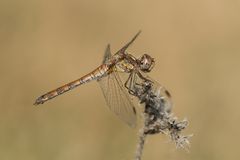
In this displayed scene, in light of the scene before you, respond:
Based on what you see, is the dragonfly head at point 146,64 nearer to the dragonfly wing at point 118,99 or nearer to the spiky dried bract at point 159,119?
the dragonfly wing at point 118,99

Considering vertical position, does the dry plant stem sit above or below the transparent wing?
below

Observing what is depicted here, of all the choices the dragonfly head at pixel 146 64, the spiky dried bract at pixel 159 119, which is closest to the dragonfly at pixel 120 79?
the dragonfly head at pixel 146 64

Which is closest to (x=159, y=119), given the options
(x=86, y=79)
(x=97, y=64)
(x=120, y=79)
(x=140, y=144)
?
(x=140, y=144)

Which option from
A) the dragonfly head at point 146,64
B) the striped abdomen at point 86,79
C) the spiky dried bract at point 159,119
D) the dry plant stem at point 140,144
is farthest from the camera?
the striped abdomen at point 86,79

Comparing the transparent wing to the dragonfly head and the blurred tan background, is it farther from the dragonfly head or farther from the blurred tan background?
the blurred tan background

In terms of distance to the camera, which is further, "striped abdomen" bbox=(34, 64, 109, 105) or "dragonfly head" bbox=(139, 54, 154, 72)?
"striped abdomen" bbox=(34, 64, 109, 105)

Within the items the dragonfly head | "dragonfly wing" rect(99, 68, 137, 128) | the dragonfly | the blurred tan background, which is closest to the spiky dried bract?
the dragonfly

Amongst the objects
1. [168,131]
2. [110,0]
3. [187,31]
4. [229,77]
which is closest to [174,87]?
[229,77]
